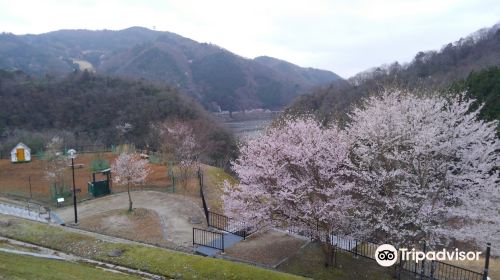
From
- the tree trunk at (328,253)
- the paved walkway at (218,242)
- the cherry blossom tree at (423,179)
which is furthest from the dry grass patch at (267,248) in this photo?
the cherry blossom tree at (423,179)

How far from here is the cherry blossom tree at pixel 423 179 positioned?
12.5 m

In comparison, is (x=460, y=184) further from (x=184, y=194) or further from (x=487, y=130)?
(x=184, y=194)

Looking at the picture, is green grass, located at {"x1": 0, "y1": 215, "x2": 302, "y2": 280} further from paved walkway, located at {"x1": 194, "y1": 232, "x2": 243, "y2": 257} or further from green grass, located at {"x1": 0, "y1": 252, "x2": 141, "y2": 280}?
paved walkway, located at {"x1": 194, "y1": 232, "x2": 243, "y2": 257}

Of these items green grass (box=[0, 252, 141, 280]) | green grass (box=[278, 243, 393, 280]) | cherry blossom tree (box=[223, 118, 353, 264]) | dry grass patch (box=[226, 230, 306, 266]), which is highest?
cherry blossom tree (box=[223, 118, 353, 264])

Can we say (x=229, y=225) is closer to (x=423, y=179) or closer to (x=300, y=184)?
(x=300, y=184)

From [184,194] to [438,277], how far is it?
51.5 feet

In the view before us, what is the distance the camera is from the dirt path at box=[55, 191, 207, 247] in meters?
18.6

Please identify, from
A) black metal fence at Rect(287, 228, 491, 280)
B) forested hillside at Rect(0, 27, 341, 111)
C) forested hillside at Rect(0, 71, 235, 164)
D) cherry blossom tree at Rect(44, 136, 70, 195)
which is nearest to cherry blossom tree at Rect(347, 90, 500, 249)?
black metal fence at Rect(287, 228, 491, 280)

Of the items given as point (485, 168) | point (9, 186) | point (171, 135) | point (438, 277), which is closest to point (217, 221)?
point (438, 277)

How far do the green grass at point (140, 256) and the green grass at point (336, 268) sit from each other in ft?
6.02

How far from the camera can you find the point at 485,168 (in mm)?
13242

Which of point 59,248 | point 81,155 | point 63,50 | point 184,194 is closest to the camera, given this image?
point 59,248

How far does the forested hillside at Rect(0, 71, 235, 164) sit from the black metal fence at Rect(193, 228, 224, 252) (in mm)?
27001

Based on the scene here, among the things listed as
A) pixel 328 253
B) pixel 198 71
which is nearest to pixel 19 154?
pixel 328 253
